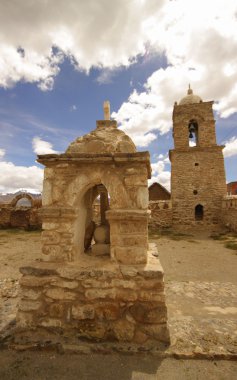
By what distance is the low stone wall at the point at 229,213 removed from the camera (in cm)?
1512

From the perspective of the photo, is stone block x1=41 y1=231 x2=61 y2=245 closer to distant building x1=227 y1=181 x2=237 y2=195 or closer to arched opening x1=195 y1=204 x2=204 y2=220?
arched opening x1=195 y1=204 x2=204 y2=220

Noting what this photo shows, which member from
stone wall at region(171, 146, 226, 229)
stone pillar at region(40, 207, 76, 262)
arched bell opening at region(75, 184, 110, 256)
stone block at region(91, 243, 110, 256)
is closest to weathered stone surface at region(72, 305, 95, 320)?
stone pillar at region(40, 207, 76, 262)

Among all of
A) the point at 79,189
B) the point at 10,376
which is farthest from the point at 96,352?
the point at 79,189

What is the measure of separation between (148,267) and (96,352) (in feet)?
3.69

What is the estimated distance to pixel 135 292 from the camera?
256cm

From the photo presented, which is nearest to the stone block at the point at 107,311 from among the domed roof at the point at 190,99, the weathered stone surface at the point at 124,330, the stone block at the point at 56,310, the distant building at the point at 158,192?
the weathered stone surface at the point at 124,330

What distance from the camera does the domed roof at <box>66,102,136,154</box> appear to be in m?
3.10

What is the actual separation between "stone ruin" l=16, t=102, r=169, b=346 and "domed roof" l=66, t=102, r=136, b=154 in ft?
0.05

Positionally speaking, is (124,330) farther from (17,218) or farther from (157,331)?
(17,218)

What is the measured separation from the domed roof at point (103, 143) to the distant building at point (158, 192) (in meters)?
21.6

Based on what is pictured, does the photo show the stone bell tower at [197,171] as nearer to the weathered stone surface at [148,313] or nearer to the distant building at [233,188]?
the weathered stone surface at [148,313]

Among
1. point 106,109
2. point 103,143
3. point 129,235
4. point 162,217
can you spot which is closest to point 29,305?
point 129,235

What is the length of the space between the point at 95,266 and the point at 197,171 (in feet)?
55.9

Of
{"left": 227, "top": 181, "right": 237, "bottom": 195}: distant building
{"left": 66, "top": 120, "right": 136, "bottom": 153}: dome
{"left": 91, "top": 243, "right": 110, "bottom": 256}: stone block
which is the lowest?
{"left": 91, "top": 243, "right": 110, "bottom": 256}: stone block
